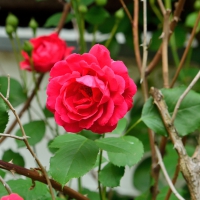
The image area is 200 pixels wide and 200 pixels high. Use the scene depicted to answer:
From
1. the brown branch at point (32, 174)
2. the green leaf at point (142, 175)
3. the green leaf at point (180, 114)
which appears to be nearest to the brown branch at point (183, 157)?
the green leaf at point (180, 114)

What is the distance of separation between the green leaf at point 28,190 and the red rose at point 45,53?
0.28 meters

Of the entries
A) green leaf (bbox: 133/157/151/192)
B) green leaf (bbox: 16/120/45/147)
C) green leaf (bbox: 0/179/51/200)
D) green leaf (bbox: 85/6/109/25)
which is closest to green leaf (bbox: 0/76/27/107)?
green leaf (bbox: 16/120/45/147)

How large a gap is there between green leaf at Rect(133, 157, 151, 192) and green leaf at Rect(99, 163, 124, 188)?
60 cm

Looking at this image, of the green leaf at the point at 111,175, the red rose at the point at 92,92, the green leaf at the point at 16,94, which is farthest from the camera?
the green leaf at the point at 16,94

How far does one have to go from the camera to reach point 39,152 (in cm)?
123

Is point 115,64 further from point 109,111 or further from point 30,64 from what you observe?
point 30,64

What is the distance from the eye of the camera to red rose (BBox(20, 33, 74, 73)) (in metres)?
0.71

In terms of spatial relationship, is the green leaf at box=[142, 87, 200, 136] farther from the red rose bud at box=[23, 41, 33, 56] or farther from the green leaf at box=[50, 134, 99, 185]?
the red rose bud at box=[23, 41, 33, 56]

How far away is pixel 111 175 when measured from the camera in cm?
52

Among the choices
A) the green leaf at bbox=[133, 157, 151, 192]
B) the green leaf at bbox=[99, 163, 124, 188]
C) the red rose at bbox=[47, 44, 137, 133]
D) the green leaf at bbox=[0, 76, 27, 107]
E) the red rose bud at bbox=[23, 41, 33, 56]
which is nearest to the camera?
the red rose at bbox=[47, 44, 137, 133]

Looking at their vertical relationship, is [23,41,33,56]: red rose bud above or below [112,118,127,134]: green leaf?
above

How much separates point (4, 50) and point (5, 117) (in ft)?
2.69

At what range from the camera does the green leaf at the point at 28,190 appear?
46cm

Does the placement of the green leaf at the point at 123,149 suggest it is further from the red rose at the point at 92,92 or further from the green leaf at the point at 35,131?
the green leaf at the point at 35,131
